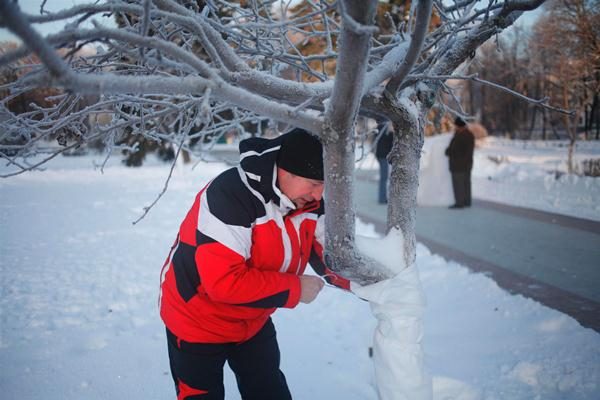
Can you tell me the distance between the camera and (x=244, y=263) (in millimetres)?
1562

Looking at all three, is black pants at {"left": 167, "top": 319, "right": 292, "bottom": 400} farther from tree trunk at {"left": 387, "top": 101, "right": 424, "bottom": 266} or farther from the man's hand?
tree trunk at {"left": 387, "top": 101, "right": 424, "bottom": 266}

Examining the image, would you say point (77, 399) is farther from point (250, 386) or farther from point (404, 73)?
point (404, 73)

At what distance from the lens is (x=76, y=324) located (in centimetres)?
338

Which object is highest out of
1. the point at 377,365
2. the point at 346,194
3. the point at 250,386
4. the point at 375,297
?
the point at 346,194

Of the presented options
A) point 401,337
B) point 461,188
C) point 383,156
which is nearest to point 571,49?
point 461,188

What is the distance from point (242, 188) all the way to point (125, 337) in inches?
92.3

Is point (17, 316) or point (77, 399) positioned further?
point (17, 316)

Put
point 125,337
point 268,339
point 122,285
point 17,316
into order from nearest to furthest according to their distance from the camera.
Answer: point 268,339
point 125,337
point 17,316
point 122,285

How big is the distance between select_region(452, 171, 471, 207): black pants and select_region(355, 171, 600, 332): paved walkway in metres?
0.25

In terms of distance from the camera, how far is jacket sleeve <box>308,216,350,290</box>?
6.11 feet

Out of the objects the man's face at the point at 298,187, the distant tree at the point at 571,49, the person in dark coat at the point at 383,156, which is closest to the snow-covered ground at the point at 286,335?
the man's face at the point at 298,187

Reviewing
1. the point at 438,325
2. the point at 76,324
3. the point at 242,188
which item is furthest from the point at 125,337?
the point at 438,325

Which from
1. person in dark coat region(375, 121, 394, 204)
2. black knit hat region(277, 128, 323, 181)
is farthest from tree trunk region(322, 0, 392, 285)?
person in dark coat region(375, 121, 394, 204)

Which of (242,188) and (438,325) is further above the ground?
(242,188)
